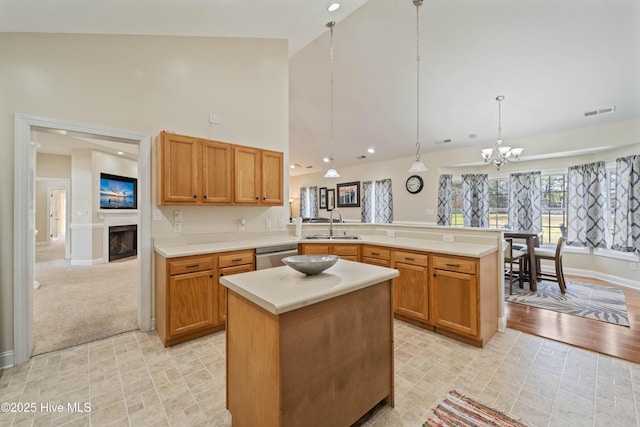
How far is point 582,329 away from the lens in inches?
112

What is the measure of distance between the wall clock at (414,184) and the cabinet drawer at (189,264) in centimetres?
541

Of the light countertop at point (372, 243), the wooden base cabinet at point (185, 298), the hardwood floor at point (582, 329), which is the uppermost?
the light countertop at point (372, 243)

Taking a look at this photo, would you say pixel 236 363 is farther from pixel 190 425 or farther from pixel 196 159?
pixel 196 159

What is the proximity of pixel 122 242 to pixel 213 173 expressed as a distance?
571cm

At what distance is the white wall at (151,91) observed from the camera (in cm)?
223

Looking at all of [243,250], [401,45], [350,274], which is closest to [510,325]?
[350,274]

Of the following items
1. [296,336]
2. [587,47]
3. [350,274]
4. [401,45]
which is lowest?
[296,336]

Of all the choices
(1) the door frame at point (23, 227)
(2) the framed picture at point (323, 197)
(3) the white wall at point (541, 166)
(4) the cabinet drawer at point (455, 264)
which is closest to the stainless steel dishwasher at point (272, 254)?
(4) the cabinet drawer at point (455, 264)

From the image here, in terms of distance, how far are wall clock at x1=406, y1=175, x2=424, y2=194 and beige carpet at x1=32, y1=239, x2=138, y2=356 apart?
606 cm

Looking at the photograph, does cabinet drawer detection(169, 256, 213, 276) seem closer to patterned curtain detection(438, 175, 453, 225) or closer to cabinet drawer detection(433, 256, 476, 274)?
cabinet drawer detection(433, 256, 476, 274)

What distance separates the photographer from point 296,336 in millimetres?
1240

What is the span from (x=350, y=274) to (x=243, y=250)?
162 centimetres

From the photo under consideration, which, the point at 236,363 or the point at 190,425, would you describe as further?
the point at 190,425

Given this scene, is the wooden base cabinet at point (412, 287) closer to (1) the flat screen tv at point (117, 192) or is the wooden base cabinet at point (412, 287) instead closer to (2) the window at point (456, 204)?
(2) the window at point (456, 204)
